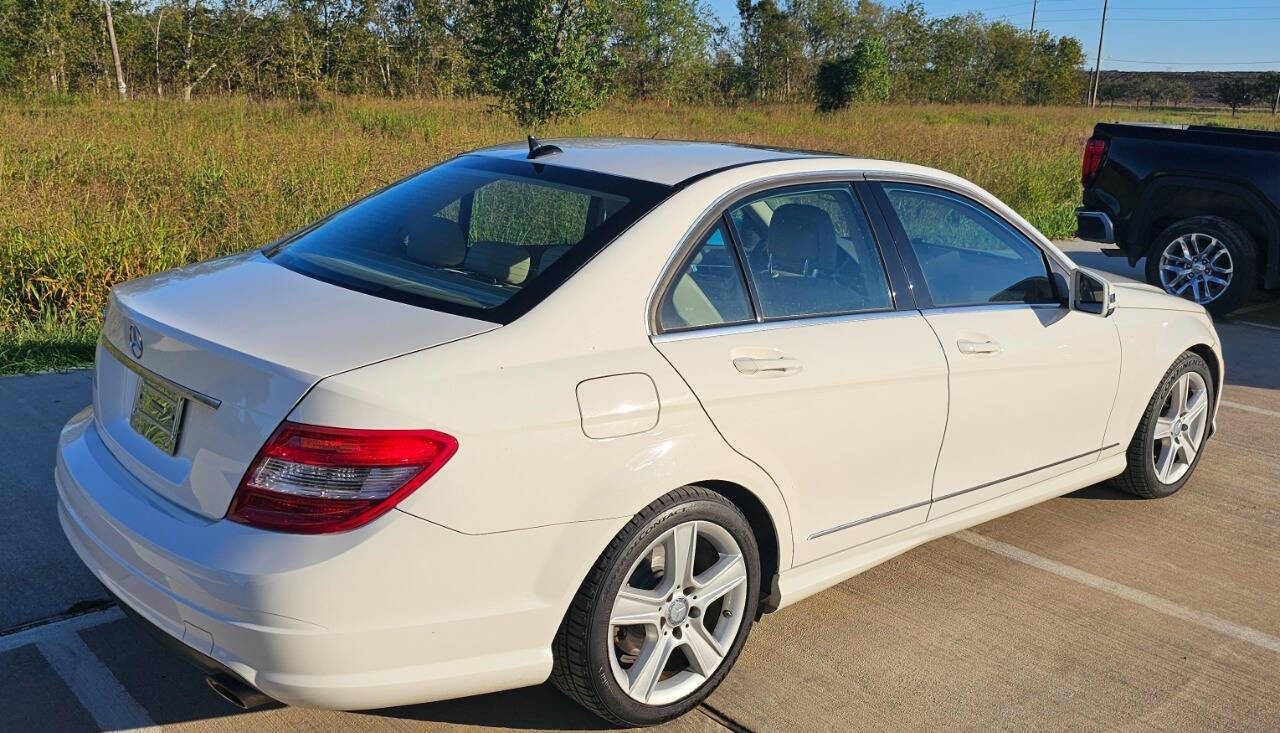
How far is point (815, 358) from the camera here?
3232 mm

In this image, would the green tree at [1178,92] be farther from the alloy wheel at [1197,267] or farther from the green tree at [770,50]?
the alloy wheel at [1197,267]

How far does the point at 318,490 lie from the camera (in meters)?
2.38

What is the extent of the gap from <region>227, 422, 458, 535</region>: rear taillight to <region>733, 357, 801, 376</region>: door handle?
3.33 feet

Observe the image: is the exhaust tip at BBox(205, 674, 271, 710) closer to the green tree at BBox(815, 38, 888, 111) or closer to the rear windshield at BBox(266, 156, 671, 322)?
the rear windshield at BBox(266, 156, 671, 322)

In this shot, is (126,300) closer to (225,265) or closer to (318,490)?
(225,265)

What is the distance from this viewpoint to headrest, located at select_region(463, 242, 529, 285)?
3072 millimetres

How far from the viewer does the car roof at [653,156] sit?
3.39 meters

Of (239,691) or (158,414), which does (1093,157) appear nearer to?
(158,414)

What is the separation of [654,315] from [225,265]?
1414mm

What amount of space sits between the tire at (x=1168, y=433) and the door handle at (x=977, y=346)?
1361mm

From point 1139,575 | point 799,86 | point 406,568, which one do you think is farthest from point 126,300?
point 799,86

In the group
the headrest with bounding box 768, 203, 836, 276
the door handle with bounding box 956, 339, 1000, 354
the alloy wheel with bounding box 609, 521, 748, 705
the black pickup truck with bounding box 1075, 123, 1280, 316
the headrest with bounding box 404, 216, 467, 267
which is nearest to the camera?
the alloy wheel with bounding box 609, 521, 748, 705

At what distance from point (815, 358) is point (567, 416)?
0.92m

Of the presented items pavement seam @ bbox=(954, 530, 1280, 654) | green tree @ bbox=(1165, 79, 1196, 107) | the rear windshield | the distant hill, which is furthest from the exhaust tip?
green tree @ bbox=(1165, 79, 1196, 107)
